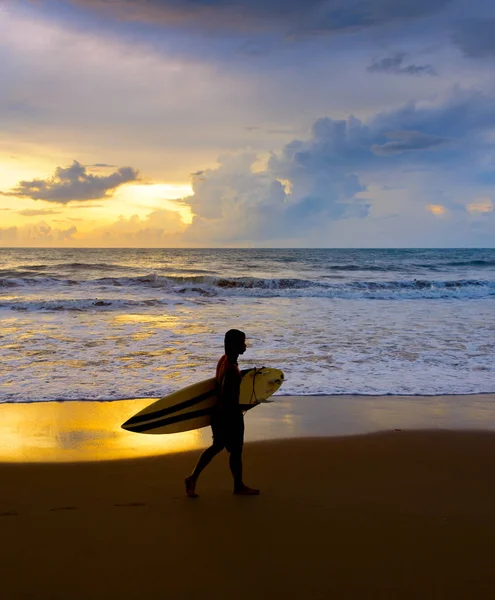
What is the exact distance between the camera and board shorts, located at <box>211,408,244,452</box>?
13.2 feet

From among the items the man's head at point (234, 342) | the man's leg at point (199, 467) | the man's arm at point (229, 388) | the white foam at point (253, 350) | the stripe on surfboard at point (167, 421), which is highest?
the man's head at point (234, 342)

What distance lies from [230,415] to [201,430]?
1.92m

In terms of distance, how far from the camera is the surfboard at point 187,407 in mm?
4238

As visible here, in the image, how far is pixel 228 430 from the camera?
404 cm

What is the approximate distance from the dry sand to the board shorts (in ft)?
1.37

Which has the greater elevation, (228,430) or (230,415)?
(230,415)

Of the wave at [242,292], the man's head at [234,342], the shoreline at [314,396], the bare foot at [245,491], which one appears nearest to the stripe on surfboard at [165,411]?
the man's head at [234,342]

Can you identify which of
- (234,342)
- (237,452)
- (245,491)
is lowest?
(245,491)

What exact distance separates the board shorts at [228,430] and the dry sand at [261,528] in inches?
16.4

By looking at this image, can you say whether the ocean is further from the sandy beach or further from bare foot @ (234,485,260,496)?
bare foot @ (234,485,260,496)

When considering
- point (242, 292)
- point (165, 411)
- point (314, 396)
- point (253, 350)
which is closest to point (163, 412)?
point (165, 411)

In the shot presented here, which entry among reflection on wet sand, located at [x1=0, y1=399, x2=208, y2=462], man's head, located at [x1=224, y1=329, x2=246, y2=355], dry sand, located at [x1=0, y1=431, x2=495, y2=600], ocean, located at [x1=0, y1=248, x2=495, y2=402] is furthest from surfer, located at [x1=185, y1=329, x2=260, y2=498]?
ocean, located at [x1=0, y1=248, x2=495, y2=402]

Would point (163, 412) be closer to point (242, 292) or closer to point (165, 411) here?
point (165, 411)

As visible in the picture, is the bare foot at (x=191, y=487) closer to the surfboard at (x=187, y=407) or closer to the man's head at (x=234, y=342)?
the surfboard at (x=187, y=407)
